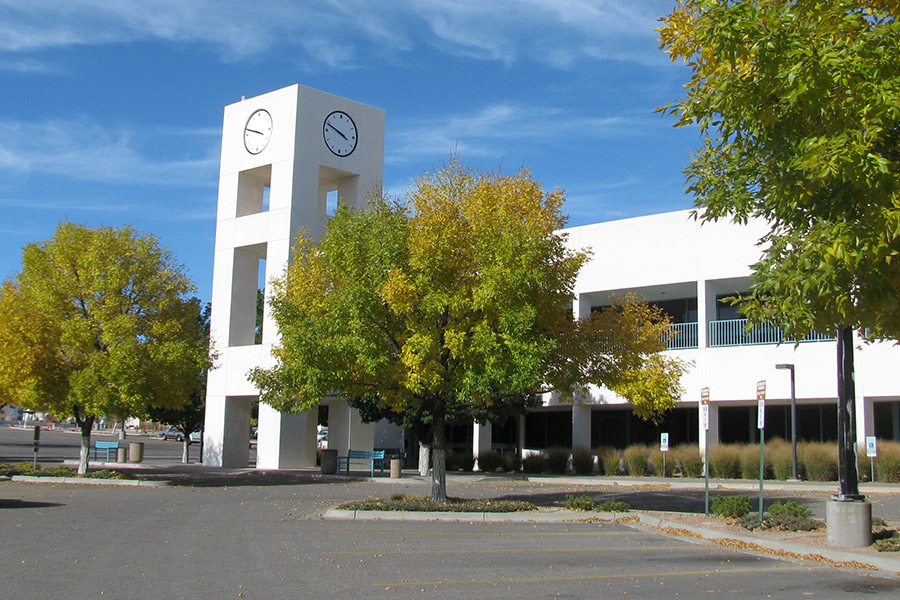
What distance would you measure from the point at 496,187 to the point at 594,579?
10.8 metres

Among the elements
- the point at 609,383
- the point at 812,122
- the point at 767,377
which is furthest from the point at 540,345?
the point at 767,377

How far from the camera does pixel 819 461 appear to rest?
2886 cm

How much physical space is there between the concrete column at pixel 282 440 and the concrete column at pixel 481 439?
24.4 ft

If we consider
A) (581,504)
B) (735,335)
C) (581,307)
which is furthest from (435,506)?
(581,307)

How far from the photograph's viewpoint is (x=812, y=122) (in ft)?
33.5

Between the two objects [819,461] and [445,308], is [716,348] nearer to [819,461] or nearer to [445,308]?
[819,461]

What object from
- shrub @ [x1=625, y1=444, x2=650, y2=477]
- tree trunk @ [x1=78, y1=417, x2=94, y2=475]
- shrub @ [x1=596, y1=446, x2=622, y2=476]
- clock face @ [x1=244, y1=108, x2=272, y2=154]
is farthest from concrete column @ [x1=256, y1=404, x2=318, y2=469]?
shrub @ [x1=625, y1=444, x2=650, y2=477]

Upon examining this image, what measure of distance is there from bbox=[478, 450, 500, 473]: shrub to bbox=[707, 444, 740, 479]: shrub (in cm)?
1043

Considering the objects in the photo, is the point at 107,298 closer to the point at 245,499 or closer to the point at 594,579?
the point at 245,499

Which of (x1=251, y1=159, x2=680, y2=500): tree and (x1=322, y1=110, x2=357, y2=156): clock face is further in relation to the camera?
(x1=322, y1=110, x2=357, y2=156): clock face

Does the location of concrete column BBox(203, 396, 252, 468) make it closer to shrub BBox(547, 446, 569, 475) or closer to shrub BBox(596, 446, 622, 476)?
shrub BBox(547, 446, 569, 475)

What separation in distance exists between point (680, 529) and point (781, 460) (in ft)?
51.5

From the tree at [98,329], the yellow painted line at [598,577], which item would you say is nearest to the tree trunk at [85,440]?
the tree at [98,329]

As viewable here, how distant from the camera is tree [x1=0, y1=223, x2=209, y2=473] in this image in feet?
83.1
